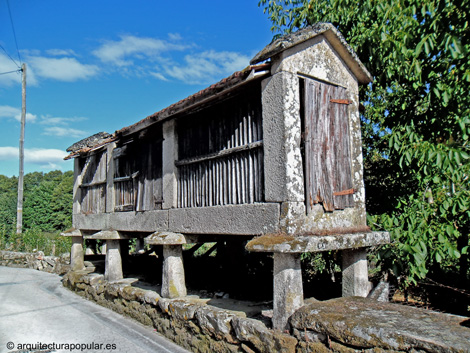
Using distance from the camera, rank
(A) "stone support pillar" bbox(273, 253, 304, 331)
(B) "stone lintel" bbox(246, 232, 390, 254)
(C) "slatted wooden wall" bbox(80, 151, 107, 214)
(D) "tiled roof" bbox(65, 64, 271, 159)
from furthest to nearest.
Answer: (C) "slatted wooden wall" bbox(80, 151, 107, 214), (D) "tiled roof" bbox(65, 64, 271, 159), (A) "stone support pillar" bbox(273, 253, 304, 331), (B) "stone lintel" bbox(246, 232, 390, 254)

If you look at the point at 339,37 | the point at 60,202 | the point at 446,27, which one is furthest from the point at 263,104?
the point at 60,202

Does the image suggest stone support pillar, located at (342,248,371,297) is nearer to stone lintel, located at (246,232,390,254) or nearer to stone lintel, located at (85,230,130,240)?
stone lintel, located at (246,232,390,254)

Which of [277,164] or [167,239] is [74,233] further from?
[277,164]

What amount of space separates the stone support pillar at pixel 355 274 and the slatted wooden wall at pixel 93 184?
5.17 metres

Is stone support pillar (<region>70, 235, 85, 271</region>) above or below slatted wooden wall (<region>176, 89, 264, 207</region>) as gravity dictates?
below

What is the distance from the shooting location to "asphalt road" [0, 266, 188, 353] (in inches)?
197

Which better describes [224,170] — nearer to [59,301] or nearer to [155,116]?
[155,116]

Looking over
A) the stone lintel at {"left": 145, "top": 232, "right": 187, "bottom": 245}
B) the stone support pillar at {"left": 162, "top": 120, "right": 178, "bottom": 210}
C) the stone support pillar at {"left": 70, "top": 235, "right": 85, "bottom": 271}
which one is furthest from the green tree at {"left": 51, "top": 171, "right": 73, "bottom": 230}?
the stone lintel at {"left": 145, "top": 232, "right": 187, "bottom": 245}

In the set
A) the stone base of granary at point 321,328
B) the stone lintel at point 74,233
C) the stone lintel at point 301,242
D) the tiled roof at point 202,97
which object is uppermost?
the tiled roof at point 202,97

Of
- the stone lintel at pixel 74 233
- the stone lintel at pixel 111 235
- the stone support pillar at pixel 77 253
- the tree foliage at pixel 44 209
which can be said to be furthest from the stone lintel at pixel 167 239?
the tree foliage at pixel 44 209

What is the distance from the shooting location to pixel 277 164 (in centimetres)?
388

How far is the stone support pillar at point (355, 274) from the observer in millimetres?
4395

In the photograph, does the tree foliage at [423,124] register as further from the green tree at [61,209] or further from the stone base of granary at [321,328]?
the green tree at [61,209]

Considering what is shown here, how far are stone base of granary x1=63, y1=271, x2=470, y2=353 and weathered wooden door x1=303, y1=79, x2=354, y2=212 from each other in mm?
1133
